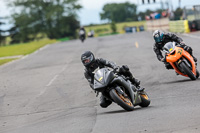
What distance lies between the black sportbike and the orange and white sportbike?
3546 millimetres

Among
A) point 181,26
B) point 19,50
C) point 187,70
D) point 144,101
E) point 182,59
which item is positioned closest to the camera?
point 144,101

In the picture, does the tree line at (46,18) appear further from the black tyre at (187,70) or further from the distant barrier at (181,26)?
the black tyre at (187,70)

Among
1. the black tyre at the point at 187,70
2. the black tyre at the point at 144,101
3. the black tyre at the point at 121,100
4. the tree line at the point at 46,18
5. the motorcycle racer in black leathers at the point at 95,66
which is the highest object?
the motorcycle racer in black leathers at the point at 95,66

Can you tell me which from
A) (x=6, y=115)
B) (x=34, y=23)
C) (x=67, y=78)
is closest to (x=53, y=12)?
(x=34, y=23)

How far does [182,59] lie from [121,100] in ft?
14.2

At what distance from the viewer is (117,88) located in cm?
909

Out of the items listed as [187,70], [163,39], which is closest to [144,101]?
[187,70]

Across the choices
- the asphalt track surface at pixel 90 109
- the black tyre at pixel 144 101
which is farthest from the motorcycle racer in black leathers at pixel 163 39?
the black tyre at pixel 144 101

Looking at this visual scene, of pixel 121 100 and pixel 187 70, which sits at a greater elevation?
pixel 121 100

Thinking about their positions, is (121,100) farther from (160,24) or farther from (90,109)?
(160,24)

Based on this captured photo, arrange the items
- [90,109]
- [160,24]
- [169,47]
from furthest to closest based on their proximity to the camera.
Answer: [160,24]
[169,47]
[90,109]

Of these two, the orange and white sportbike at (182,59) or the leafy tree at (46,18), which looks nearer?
the orange and white sportbike at (182,59)

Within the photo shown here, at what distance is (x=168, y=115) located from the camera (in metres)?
8.24

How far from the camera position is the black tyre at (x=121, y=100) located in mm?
8992
